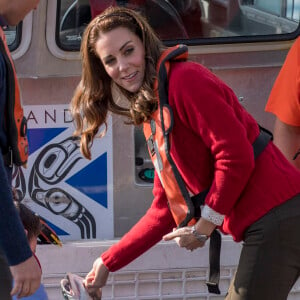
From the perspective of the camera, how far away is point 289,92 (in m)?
3.37

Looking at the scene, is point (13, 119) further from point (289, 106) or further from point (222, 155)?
point (289, 106)

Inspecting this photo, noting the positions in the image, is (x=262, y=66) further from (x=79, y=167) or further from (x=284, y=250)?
(x=284, y=250)

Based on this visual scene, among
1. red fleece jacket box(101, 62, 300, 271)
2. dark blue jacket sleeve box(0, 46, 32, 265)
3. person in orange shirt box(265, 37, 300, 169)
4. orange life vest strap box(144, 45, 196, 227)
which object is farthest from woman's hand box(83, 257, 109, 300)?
person in orange shirt box(265, 37, 300, 169)

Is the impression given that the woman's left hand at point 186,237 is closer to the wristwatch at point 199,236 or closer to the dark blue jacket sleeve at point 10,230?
the wristwatch at point 199,236

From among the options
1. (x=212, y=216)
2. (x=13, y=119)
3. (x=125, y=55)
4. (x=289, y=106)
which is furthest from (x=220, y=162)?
(x=289, y=106)

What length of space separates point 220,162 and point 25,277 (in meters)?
0.69

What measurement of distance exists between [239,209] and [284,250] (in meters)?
0.19

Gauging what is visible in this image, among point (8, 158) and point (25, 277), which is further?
point (8, 158)

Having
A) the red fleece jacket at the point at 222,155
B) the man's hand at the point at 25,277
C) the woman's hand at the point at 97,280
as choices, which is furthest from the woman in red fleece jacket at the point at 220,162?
the man's hand at the point at 25,277

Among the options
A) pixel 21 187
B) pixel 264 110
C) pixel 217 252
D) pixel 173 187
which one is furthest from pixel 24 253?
pixel 264 110

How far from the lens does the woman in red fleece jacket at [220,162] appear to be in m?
2.55

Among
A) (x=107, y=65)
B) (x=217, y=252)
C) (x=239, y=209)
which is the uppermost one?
(x=107, y=65)

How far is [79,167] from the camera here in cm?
373

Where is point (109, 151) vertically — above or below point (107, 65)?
below
